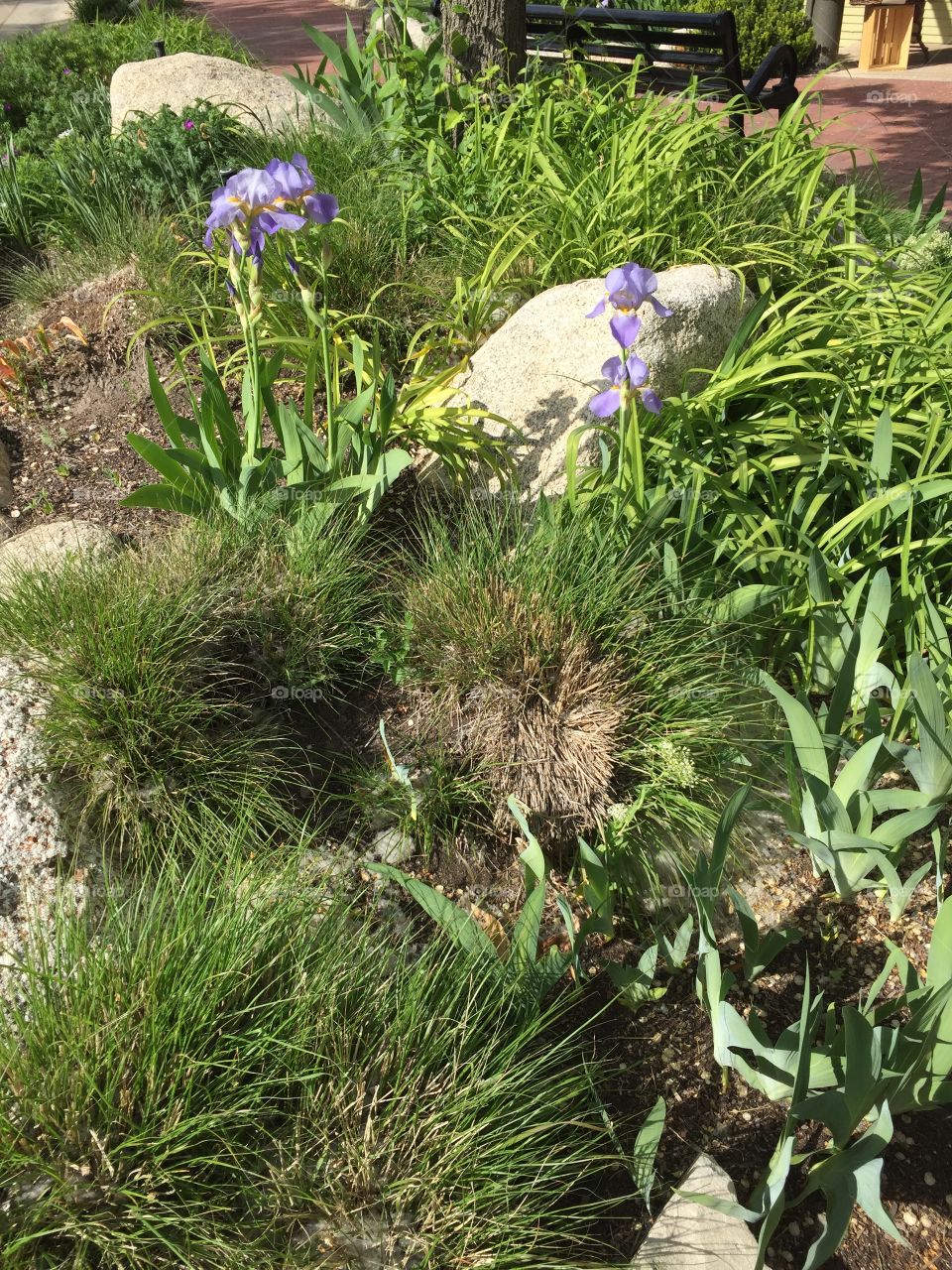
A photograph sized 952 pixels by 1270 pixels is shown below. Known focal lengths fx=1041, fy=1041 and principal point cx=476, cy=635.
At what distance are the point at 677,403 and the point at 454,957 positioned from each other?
1767mm

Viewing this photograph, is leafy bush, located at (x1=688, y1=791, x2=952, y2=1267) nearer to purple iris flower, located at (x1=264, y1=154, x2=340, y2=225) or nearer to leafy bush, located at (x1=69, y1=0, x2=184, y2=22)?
purple iris flower, located at (x1=264, y1=154, x2=340, y2=225)

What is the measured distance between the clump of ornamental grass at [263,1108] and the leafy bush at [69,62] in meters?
5.37

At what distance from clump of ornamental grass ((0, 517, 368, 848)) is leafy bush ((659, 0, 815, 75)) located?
8.72 metres

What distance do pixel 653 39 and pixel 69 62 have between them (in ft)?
19.7

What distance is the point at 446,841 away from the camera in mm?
2477

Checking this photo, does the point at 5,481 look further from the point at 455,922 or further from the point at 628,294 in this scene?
the point at 455,922

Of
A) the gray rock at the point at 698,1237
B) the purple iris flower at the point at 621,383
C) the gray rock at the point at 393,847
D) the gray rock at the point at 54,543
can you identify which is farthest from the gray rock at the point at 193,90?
the gray rock at the point at 698,1237

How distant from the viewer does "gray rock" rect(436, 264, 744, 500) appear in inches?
129

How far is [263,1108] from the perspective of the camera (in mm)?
1659

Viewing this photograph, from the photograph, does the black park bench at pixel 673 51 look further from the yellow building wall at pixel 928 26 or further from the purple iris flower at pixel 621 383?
the yellow building wall at pixel 928 26

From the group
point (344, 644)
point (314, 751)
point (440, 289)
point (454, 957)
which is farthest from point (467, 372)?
point (454, 957)

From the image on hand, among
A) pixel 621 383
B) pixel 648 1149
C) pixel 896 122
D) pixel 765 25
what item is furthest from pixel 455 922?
pixel 765 25

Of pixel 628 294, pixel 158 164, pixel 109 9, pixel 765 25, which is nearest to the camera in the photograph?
pixel 628 294

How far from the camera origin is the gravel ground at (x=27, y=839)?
207cm
